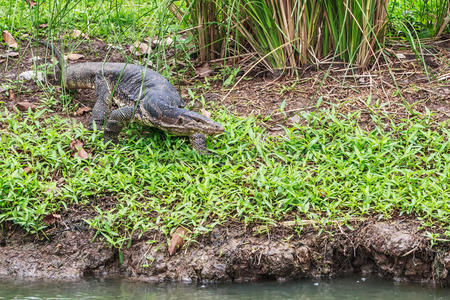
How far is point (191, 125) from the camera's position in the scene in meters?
5.12

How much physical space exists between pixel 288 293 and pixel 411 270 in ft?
2.76

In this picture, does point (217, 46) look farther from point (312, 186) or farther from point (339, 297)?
point (339, 297)

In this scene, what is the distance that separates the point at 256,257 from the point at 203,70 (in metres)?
2.71

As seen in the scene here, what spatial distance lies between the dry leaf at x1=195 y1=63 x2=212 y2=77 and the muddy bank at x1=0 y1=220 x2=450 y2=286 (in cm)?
236

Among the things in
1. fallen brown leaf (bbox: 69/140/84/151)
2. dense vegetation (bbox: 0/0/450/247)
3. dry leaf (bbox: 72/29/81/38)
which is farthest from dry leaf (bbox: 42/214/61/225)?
dry leaf (bbox: 72/29/81/38)

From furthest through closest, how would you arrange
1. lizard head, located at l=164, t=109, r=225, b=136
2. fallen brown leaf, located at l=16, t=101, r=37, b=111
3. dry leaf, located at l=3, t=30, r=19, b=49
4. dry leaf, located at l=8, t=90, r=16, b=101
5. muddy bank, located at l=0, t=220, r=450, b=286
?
dry leaf, located at l=3, t=30, r=19, b=49 < dry leaf, located at l=8, t=90, r=16, b=101 < fallen brown leaf, located at l=16, t=101, r=37, b=111 < lizard head, located at l=164, t=109, r=225, b=136 < muddy bank, located at l=0, t=220, r=450, b=286

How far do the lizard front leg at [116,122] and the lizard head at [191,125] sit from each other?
345 millimetres

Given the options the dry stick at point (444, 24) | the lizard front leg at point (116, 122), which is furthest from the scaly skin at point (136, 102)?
the dry stick at point (444, 24)

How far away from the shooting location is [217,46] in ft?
21.2

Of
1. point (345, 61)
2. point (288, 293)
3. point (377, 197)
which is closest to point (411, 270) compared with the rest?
point (377, 197)

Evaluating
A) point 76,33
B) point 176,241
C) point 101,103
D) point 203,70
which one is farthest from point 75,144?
point 76,33

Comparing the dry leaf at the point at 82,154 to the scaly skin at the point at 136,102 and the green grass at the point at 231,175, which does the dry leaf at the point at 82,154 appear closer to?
the green grass at the point at 231,175

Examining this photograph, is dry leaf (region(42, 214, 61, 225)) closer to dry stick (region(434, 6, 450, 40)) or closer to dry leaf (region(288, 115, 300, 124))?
dry leaf (region(288, 115, 300, 124))

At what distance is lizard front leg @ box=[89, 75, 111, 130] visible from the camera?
5.62 meters
